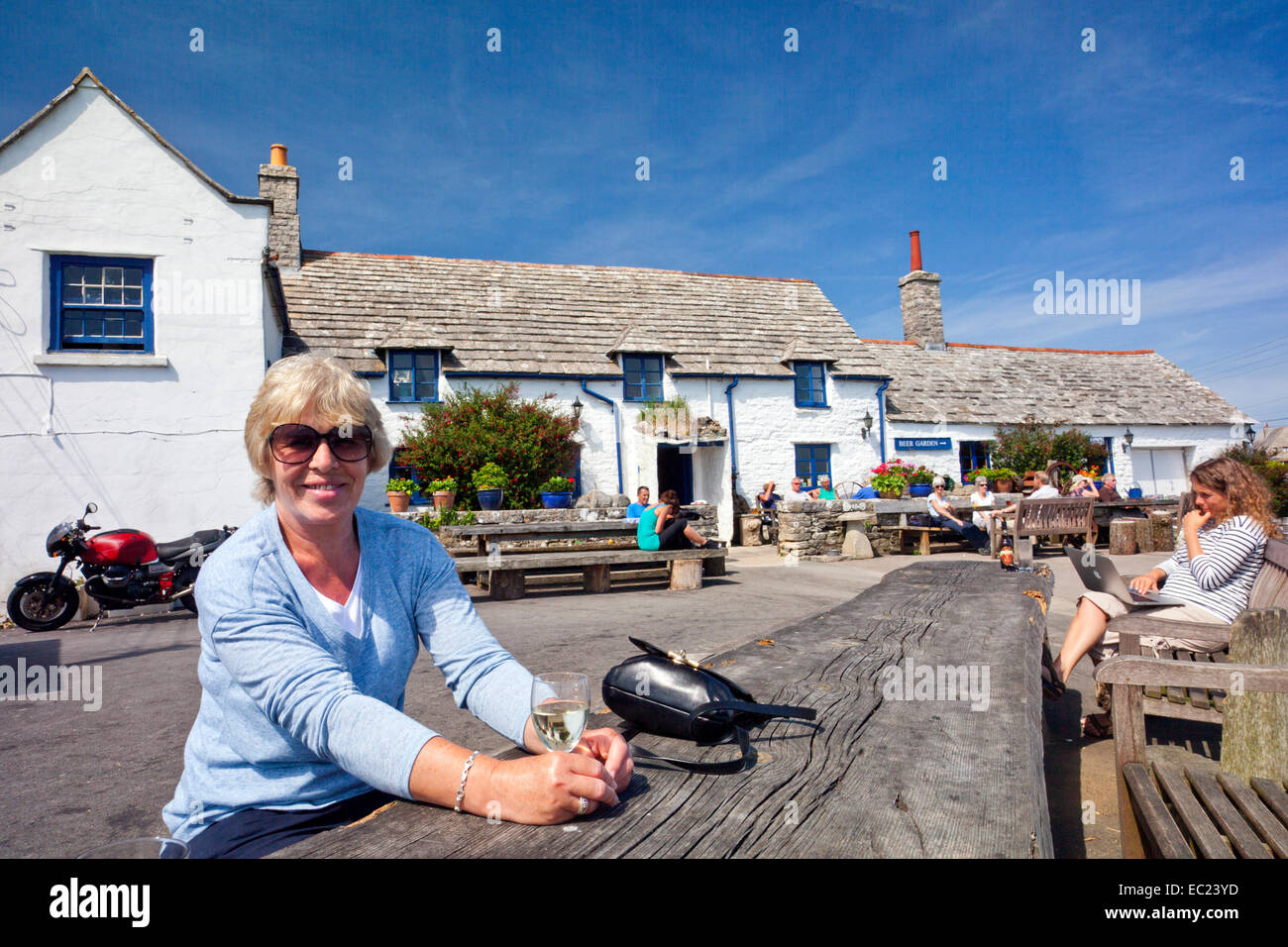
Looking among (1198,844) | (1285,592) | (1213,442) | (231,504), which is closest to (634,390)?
(231,504)

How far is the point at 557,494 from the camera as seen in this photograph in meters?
13.4

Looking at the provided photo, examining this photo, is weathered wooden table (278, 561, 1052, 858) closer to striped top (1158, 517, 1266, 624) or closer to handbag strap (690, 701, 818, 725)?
handbag strap (690, 701, 818, 725)

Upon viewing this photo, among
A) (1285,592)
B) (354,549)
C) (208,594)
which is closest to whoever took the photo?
(208,594)

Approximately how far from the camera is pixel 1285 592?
3541 millimetres

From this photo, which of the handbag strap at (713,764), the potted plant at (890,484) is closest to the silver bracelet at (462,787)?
the handbag strap at (713,764)

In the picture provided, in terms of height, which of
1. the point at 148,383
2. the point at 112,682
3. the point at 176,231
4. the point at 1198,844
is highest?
the point at 176,231

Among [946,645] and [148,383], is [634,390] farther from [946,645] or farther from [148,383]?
[946,645]

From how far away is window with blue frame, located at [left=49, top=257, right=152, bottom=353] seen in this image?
32.5ft

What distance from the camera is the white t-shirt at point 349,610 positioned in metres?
1.85

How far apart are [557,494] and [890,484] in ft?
24.2

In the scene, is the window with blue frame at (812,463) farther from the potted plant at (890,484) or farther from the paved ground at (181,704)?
the paved ground at (181,704)

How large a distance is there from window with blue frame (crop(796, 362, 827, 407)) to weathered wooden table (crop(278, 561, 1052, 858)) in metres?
16.3

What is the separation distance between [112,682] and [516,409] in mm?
10271
